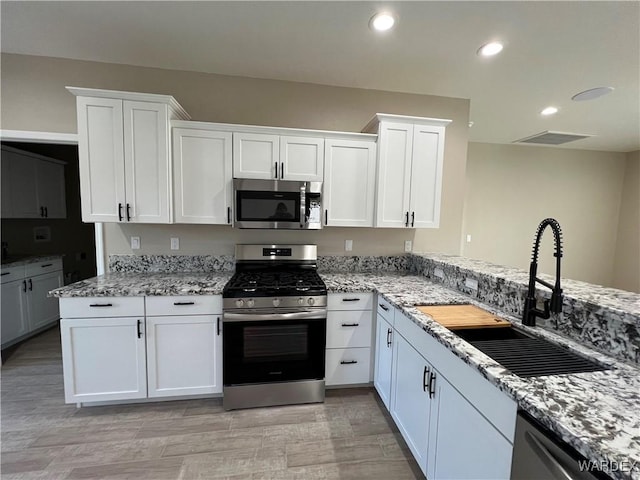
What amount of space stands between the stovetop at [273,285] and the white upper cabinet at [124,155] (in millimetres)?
806

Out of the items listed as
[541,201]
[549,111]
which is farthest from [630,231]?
[549,111]

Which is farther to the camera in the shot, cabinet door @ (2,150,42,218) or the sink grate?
cabinet door @ (2,150,42,218)

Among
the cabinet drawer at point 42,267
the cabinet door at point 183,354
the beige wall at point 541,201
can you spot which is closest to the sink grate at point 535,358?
the cabinet door at point 183,354

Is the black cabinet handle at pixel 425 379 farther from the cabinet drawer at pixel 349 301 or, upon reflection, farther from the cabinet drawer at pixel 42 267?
the cabinet drawer at pixel 42 267

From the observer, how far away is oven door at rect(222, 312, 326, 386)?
2094 millimetres

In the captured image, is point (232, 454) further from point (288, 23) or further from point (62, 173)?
point (62, 173)

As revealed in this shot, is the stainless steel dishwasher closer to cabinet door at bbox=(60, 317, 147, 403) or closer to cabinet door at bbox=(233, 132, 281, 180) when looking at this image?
cabinet door at bbox=(233, 132, 281, 180)

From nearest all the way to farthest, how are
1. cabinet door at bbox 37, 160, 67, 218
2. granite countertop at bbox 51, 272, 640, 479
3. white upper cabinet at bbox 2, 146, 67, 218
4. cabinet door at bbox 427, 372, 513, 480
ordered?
granite countertop at bbox 51, 272, 640, 479, cabinet door at bbox 427, 372, 513, 480, white upper cabinet at bbox 2, 146, 67, 218, cabinet door at bbox 37, 160, 67, 218

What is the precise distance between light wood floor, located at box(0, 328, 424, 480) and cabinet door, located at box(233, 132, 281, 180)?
192 centimetres

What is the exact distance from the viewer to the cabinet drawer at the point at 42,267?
3.25 metres

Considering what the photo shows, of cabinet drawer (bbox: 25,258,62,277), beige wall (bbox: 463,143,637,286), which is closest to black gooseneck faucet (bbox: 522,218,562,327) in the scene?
beige wall (bbox: 463,143,637,286)

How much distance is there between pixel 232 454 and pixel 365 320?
4.26 feet

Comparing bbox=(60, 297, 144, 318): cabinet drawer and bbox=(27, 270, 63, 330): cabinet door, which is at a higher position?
bbox=(60, 297, 144, 318): cabinet drawer

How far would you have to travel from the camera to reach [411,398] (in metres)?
1.70
